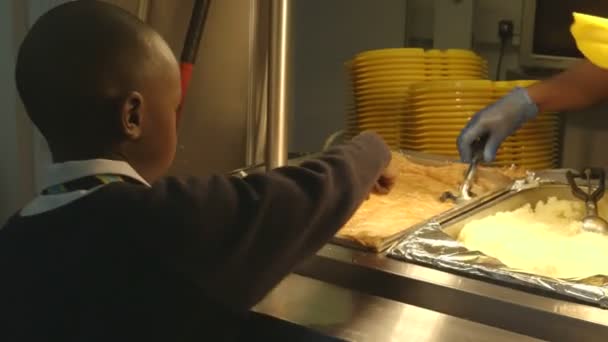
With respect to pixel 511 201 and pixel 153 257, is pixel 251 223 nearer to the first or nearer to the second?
pixel 153 257

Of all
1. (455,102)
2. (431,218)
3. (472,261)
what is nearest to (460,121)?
(455,102)

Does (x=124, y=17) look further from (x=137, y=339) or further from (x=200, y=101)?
(x=200, y=101)

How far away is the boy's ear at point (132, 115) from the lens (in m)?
0.67

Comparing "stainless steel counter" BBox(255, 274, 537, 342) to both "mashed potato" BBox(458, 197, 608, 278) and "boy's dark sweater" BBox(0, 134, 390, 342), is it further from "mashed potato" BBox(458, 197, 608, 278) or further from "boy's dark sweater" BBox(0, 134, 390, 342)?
"mashed potato" BBox(458, 197, 608, 278)

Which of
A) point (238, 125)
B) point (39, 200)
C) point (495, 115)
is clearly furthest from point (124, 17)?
point (495, 115)

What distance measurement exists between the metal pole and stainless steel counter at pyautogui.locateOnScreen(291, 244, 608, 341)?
9.0 inches

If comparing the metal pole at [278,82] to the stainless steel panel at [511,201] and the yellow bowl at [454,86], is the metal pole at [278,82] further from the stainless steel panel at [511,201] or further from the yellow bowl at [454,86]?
the yellow bowl at [454,86]

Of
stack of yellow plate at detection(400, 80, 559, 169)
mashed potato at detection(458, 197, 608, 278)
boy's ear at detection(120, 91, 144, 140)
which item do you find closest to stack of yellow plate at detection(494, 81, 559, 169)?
stack of yellow plate at detection(400, 80, 559, 169)

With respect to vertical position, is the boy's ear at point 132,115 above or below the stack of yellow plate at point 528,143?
above

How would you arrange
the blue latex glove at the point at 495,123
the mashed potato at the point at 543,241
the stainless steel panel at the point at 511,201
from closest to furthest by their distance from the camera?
the mashed potato at the point at 543,241 → the stainless steel panel at the point at 511,201 → the blue latex glove at the point at 495,123

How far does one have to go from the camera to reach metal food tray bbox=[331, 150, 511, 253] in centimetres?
81

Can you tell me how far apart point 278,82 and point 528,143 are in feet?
1.87

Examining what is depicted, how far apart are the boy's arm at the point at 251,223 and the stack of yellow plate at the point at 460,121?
0.60 metres

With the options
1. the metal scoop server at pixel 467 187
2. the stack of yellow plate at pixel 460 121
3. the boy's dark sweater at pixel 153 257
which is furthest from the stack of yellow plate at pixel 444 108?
the boy's dark sweater at pixel 153 257
